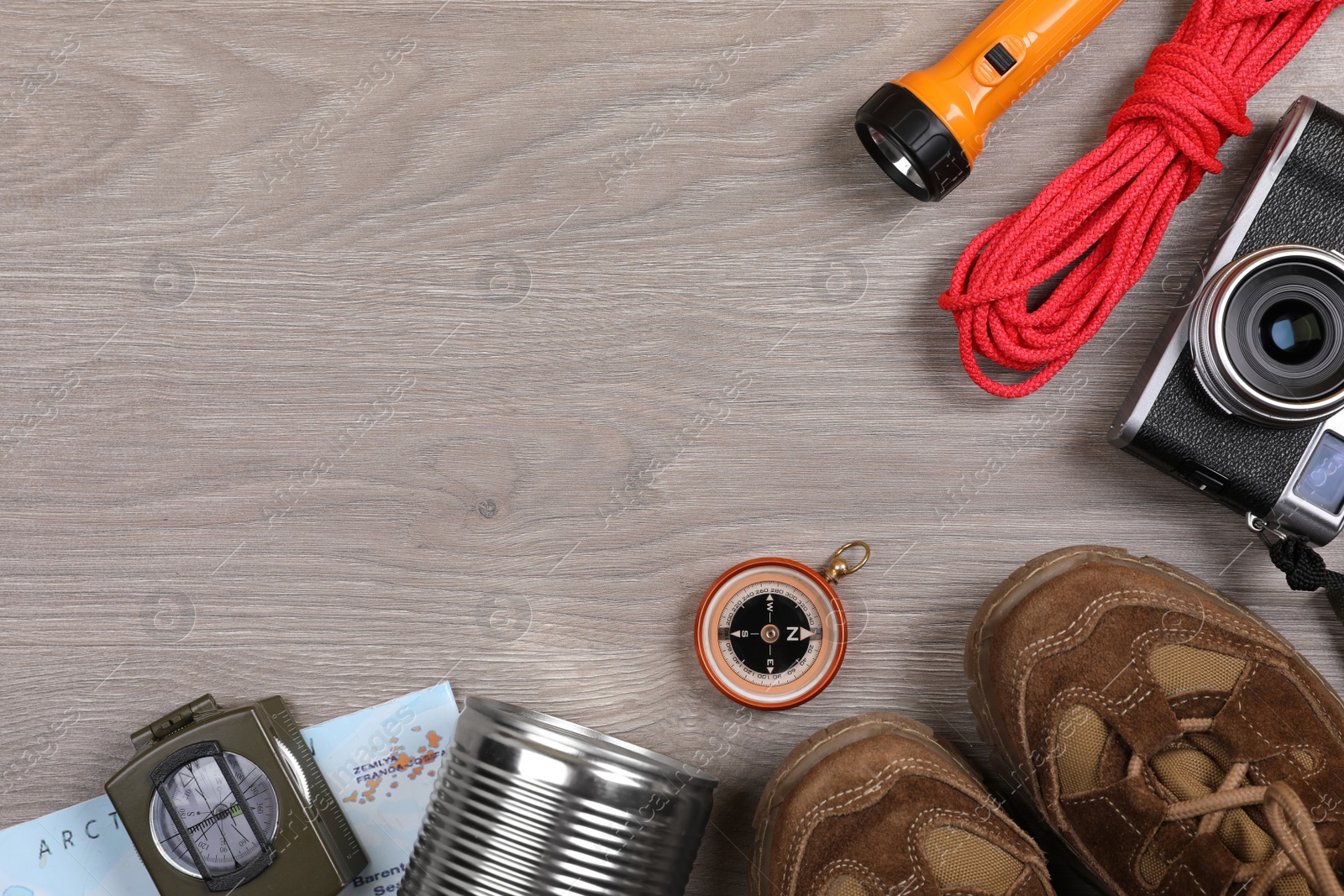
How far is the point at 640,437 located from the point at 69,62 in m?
0.95

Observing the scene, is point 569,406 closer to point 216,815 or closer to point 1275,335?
point 216,815

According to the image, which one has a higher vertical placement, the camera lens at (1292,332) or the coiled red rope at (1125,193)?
the coiled red rope at (1125,193)

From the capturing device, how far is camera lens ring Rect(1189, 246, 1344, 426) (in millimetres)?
972

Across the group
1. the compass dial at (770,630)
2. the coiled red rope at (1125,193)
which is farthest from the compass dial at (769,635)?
the coiled red rope at (1125,193)

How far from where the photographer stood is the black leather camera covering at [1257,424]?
3.30 feet

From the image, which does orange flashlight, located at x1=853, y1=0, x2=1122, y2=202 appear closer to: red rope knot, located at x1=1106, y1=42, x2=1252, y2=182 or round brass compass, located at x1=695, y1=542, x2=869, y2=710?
red rope knot, located at x1=1106, y1=42, x2=1252, y2=182

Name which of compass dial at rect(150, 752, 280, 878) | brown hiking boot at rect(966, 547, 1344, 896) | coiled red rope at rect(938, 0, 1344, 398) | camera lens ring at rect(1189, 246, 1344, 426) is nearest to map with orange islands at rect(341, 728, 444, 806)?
compass dial at rect(150, 752, 280, 878)

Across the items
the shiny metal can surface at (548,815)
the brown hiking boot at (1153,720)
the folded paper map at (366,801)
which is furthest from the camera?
the folded paper map at (366,801)

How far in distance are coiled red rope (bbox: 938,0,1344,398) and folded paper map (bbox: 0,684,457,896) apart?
857 millimetres

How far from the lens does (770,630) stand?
1071 millimetres

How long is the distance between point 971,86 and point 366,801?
1186 millimetres

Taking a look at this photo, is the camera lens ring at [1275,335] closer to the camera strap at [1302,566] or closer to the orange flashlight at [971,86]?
the camera strap at [1302,566]

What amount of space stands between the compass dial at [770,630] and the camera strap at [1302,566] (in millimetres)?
535

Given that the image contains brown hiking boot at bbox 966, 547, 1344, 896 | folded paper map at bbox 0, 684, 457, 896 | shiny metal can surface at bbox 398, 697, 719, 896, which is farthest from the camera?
folded paper map at bbox 0, 684, 457, 896
